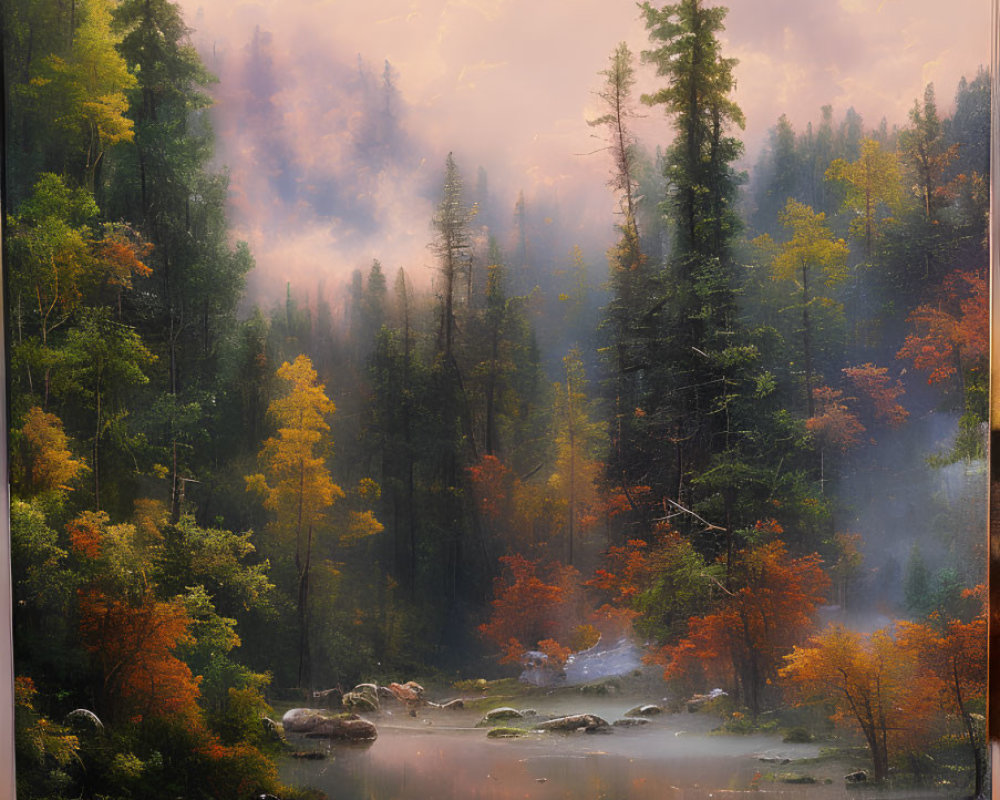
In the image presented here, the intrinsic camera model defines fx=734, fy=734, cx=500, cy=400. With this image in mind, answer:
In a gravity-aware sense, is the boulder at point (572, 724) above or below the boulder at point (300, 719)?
below

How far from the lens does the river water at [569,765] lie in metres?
2.71

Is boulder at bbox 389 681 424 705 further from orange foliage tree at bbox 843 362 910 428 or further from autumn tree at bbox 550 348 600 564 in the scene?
orange foliage tree at bbox 843 362 910 428

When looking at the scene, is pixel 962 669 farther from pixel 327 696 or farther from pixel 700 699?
pixel 327 696

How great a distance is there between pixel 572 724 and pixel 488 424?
1.17 meters

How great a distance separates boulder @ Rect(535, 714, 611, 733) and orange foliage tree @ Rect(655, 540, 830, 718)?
337mm

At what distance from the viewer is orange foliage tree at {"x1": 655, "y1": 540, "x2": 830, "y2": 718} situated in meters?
2.74

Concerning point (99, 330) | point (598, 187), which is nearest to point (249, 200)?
point (99, 330)

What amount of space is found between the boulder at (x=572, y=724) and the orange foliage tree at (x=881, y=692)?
0.85m

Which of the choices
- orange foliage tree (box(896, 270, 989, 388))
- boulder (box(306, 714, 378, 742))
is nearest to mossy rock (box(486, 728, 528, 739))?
boulder (box(306, 714, 378, 742))

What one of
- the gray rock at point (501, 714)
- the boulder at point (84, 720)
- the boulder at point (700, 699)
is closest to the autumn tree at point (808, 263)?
the boulder at point (700, 699)

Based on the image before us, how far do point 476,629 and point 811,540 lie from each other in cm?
130

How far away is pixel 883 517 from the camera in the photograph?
2756mm

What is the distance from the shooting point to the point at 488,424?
2.80 metres

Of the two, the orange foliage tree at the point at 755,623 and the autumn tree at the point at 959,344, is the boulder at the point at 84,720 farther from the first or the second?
the autumn tree at the point at 959,344
